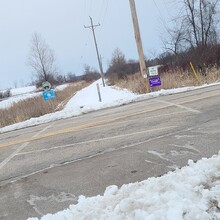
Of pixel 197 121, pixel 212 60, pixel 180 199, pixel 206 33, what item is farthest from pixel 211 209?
pixel 206 33

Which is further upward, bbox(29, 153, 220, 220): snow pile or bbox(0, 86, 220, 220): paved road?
bbox(29, 153, 220, 220): snow pile

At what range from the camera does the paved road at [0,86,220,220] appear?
15.3ft

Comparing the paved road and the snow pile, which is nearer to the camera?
the snow pile

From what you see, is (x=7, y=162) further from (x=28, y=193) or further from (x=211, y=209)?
(x=211, y=209)

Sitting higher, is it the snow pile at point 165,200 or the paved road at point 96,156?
the snow pile at point 165,200

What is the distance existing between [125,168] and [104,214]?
1.99 meters

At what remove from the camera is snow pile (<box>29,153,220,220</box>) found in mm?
2990

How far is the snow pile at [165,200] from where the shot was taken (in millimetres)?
2990

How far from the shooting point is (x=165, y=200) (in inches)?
128

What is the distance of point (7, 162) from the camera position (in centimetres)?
701

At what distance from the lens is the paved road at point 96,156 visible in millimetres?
4668

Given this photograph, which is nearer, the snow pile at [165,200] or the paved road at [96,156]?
the snow pile at [165,200]

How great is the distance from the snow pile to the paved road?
0.76 metres

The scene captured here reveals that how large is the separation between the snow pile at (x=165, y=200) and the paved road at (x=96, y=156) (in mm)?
761
